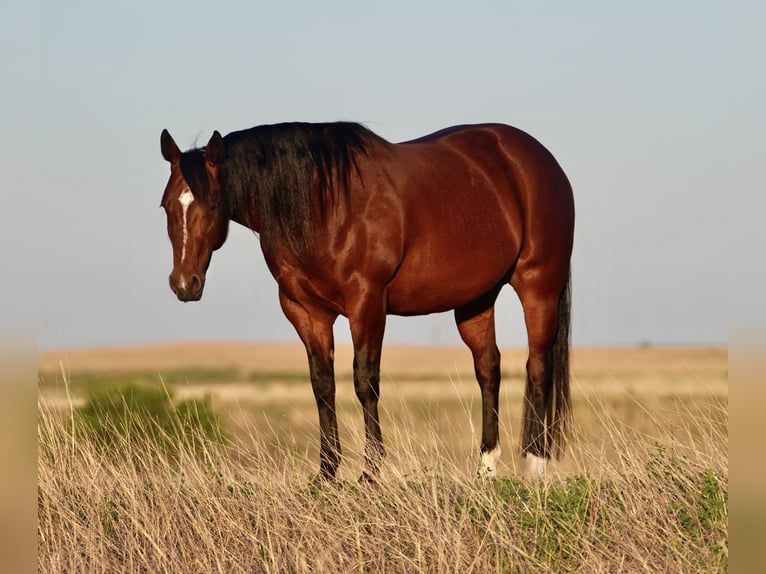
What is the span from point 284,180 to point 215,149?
0.54m

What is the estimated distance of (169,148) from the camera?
6406 mm

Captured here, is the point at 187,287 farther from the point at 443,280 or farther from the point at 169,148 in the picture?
the point at 443,280

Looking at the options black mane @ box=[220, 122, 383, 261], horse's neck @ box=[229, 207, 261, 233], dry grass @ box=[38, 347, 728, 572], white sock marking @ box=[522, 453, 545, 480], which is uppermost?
black mane @ box=[220, 122, 383, 261]

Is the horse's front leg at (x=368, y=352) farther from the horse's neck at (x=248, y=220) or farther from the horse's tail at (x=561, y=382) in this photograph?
the horse's tail at (x=561, y=382)

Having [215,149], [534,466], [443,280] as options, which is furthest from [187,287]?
[534,466]

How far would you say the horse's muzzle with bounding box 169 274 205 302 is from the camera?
20.0 ft

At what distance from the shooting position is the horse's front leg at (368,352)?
21.8 ft

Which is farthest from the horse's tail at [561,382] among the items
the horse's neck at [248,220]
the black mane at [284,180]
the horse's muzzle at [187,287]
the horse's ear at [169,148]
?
the horse's ear at [169,148]

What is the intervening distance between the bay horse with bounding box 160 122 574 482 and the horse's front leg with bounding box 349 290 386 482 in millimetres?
Answer: 11

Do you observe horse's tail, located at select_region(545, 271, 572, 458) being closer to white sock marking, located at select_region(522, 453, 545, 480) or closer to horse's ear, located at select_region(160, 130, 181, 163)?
white sock marking, located at select_region(522, 453, 545, 480)

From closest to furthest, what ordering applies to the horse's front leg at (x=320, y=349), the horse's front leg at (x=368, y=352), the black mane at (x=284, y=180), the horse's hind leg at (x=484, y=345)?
1. the black mane at (x=284, y=180)
2. the horse's front leg at (x=368, y=352)
3. the horse's front leg at (x=320, y=349)
4. the horse's hind leg at (x=484, y=345)

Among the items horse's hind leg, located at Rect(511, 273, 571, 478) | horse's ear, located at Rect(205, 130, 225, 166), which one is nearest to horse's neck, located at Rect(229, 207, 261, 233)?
horse's ear, located at Rect(205, 130, 225, 166)

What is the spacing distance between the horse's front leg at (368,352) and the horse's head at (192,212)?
1163mm

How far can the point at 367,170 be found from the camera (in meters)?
6.89
